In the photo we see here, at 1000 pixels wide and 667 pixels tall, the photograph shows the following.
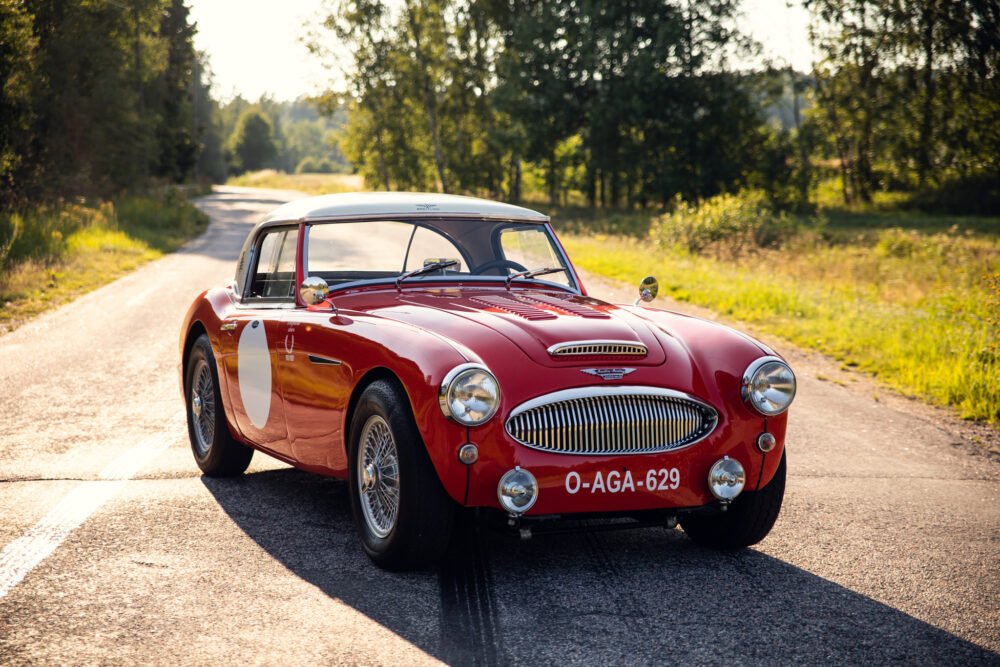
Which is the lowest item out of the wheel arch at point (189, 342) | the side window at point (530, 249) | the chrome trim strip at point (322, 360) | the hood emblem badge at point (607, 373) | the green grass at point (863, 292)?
the green grass at point (863, 292)

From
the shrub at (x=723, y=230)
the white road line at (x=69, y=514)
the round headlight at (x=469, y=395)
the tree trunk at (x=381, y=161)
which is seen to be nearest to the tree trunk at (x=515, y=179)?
the tree trunk at (x=381, y=161)

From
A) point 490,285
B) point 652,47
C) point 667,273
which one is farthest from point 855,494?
point 652,47

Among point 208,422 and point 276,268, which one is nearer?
point 276,268

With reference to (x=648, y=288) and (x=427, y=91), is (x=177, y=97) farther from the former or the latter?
(x=648, y=288)

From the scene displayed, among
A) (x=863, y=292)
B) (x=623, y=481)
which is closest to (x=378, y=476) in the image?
(x=623, y=481)

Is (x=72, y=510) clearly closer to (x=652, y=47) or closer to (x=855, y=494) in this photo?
(x=855, y=494)

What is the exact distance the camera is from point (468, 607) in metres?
3.96

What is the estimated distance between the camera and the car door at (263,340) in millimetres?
5395

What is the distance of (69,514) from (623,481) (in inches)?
110

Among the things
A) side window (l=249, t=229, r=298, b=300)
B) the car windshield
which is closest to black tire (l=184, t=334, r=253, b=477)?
side window (l=249, t=229, r=298, b=300)

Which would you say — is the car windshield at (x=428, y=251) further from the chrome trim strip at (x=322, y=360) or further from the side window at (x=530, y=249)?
the chrome trim strip at (x=322, y=360)

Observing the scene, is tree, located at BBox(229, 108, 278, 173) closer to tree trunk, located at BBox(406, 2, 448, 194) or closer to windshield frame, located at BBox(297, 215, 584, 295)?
tree trunk, located at BBox(406, 2, 448, 194)

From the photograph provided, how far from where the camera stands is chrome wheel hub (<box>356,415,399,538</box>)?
4375 mm

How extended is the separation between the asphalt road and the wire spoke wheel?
187 mm
